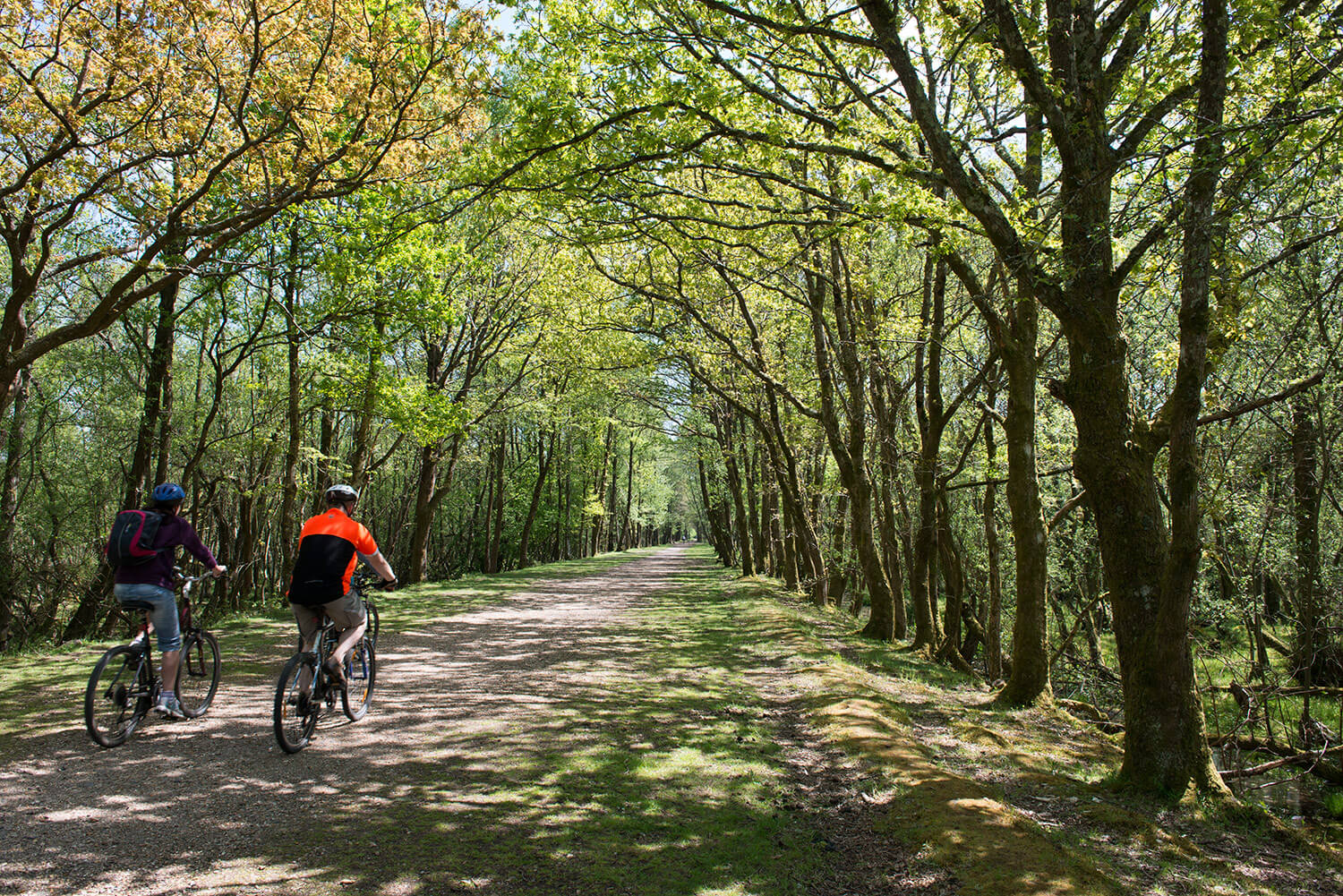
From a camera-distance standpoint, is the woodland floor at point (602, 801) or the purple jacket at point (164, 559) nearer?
the woodland floor at point (602, 801)

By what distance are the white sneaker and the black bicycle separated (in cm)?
7

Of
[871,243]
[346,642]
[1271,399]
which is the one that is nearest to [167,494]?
[346,642]

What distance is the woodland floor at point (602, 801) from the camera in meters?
3.61

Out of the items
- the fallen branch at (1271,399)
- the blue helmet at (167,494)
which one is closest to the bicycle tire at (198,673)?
the blue helmet at (167,494)

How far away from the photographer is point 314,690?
5.64 meters

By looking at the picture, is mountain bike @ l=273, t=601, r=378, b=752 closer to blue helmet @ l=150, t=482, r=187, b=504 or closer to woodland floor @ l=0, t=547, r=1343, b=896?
woodland floor @ l=0, t=547, r=1343, b=896

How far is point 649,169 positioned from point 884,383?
25.1ft

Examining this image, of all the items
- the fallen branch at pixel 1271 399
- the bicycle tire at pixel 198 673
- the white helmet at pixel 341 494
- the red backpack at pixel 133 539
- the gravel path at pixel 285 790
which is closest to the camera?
the gravel path at pixel 285 790

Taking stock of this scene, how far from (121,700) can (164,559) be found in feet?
3.55

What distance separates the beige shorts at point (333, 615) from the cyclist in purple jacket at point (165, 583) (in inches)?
30.9

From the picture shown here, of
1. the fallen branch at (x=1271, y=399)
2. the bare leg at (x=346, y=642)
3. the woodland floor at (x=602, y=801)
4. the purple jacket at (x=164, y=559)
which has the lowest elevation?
the woodland floor at (x=602, y=801)

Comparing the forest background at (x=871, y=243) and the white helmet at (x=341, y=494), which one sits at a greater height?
the forest background at (x=871, y=243)

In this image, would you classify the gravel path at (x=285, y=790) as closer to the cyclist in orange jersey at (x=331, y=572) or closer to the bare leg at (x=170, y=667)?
the bare leg at (x=170, y=667)

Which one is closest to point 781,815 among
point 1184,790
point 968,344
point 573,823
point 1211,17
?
point 573,823
